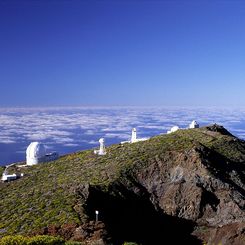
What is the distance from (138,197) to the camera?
32.7 m

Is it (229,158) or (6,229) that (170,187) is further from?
(6,229)

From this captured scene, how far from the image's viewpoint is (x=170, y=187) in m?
34.0

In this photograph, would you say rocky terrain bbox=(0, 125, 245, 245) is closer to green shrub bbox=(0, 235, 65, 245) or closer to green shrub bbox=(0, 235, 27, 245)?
green shrub bbox=(0, 235, 65, 245)

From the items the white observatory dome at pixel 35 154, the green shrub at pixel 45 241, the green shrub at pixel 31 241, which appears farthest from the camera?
the white observatory dome at pixel 35 154

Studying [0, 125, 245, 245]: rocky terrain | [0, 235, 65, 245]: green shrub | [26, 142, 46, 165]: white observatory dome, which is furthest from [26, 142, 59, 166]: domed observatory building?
[0, 235, 65, 245]: green shrub

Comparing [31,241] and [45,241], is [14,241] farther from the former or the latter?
[45,241]

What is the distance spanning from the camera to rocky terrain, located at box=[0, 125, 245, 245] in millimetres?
25906

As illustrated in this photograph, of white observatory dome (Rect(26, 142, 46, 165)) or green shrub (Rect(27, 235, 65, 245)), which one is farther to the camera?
white observatory dome (Rect(26, 142, 46, 165))

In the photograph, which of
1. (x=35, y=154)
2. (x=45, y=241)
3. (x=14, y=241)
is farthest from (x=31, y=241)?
(x=35, y=154)

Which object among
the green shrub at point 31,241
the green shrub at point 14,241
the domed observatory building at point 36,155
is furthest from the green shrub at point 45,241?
the domed observatory building at point 36,155

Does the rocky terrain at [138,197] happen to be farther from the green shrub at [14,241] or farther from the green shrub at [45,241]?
the green shrub at [14,241]

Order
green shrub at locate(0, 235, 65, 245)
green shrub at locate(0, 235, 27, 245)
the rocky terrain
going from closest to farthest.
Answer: green shrub at locate(0, 235, 27, 245), green shrub at locate(0, 235, 65, 245), the rocky terrain

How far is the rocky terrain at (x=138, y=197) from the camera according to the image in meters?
25.9

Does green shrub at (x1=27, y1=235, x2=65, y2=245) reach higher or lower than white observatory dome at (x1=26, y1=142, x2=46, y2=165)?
higher
